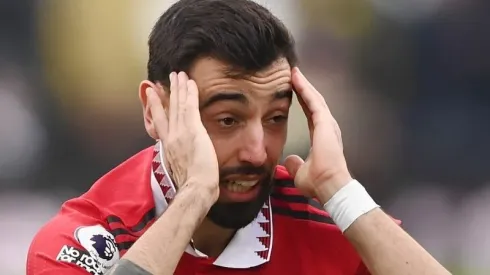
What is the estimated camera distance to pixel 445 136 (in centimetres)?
202

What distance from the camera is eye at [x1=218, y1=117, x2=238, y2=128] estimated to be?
1328 millimetres

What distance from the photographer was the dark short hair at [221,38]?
132 cm

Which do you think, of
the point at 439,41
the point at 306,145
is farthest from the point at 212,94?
the point at 439,41

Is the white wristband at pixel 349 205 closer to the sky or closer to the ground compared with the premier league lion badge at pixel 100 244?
closer to the sky

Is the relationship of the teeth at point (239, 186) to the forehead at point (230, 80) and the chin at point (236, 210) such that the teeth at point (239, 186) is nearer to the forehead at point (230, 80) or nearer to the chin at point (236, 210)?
the chin at point (236, 210)

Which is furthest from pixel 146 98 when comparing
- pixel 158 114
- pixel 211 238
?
pixel 211 238

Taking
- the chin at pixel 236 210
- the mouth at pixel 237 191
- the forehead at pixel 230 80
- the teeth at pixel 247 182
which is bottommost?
the chin at pixel 236 210

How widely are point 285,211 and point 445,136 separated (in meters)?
0.69

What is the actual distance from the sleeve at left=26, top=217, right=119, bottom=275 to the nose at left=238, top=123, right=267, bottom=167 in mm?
282

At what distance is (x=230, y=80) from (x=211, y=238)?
13.0 inches

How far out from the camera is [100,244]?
1.34 m

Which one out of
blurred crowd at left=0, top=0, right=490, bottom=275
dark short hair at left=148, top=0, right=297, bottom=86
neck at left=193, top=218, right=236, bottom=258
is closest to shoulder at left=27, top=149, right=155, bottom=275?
neck at left=193, top=218, right=236, bottom=258

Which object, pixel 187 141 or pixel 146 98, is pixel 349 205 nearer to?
pixel 187 141

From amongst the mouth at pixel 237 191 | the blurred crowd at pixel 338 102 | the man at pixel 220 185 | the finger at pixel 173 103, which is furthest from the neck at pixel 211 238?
the blurred crowd at pixel 338 102
